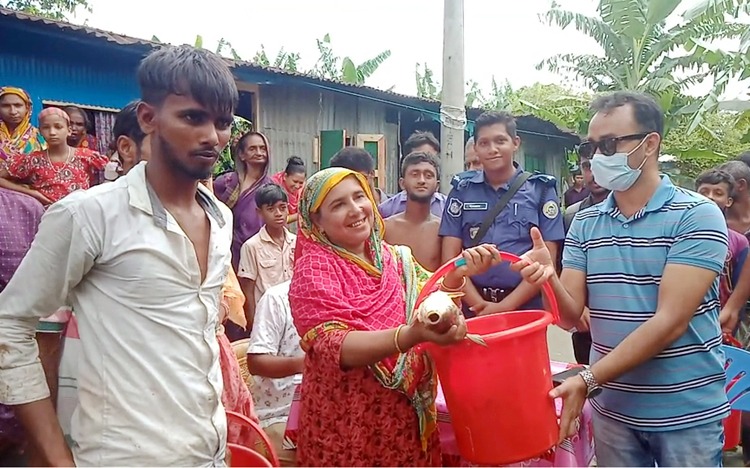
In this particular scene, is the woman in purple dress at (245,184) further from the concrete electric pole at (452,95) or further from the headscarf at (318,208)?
the headscarf at (318,208)

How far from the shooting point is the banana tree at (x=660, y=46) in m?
11.9

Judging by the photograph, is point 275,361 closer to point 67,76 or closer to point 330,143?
point 67,76

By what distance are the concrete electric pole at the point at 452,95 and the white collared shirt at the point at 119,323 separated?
471cm

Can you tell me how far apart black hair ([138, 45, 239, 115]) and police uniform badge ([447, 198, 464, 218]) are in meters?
2.42

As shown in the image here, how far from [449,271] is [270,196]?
287 centimetres

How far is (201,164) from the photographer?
1.54 meters

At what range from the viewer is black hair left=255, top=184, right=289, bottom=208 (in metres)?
4.61

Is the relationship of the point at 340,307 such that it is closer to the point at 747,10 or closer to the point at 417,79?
the point at 747,10

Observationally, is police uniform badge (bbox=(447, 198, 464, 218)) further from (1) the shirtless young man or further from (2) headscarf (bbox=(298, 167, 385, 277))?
(2) headscarf (bbox=(298, 167, 385, 277))

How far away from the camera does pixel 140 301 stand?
1.42m

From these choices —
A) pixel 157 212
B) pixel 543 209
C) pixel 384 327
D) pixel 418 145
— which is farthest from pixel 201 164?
pixel 418 145

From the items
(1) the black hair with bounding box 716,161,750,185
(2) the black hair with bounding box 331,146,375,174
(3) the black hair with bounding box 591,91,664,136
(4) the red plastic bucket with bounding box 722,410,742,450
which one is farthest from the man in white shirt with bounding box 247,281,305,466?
(1) the black hair with bounding box 716,161,750,185

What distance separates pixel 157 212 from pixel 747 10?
43.1 ft

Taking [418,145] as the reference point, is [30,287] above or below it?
below
